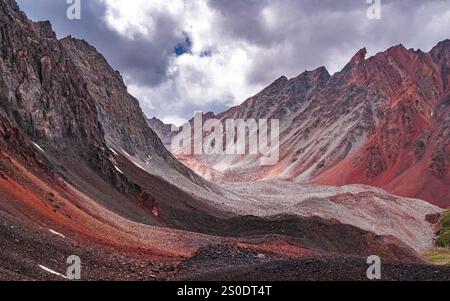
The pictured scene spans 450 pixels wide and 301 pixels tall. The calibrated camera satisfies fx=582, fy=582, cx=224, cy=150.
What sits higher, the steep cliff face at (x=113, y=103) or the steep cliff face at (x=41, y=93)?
the steep cliff face at (x=113, y=103)

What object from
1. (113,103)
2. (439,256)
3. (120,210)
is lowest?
(439,256)

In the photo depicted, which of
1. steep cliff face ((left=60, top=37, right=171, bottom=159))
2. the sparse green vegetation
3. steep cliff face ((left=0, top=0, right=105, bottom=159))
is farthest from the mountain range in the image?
the sparse green vegetation

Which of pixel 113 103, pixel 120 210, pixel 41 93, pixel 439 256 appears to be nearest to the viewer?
pixel 120 210

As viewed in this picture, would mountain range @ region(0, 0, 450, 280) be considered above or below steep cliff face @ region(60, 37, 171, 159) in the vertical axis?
below

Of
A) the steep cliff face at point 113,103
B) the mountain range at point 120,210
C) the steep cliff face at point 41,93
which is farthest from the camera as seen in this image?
the steep cliff face at point 113,103

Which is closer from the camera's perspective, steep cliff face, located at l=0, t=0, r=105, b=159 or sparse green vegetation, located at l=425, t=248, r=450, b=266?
steep cliff face, located at l=0, t=0, r=105, b=159

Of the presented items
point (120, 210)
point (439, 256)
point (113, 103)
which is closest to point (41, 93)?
point (120, 210)

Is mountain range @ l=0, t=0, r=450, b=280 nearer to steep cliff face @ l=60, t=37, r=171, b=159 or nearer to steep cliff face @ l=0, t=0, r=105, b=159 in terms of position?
steep cliff face @ l=0, t=0, r=105, b=159

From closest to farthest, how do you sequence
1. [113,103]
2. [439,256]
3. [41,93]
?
[41,93] < [439,256] < [113,103]

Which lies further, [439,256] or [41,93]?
[439,256]

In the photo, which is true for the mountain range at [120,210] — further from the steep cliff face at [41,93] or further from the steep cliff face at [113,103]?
the steep cliff face at [113,103]

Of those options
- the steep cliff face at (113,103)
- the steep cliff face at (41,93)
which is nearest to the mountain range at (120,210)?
the steep cliff face at (41,93)

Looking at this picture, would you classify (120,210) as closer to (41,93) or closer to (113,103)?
(41,93)

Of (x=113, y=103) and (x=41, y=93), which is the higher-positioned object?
(x=113, y=103)
